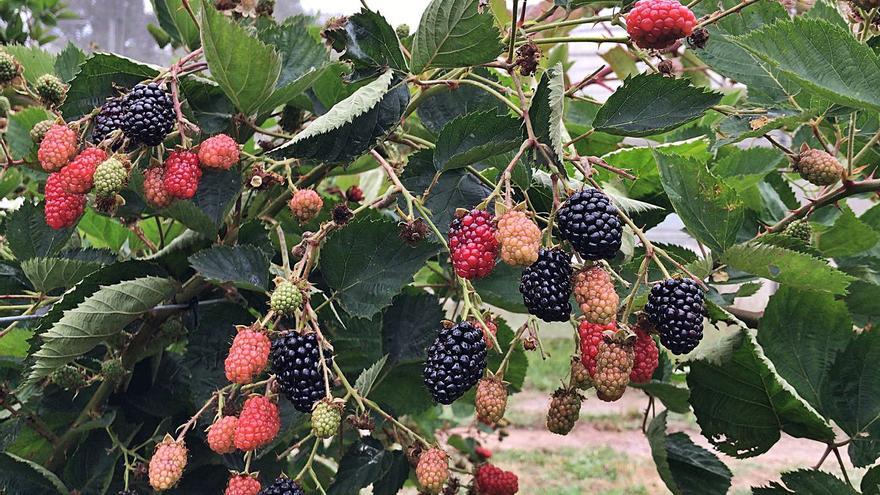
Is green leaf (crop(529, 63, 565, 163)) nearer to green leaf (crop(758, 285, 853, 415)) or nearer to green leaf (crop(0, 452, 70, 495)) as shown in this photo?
green leaf (crop(758, 285, 853, 415))

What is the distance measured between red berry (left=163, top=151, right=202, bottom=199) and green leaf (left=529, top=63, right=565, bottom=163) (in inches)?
13.2

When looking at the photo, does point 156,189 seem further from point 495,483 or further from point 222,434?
point 495,483

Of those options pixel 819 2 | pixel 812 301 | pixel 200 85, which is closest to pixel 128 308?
pixel 200 85

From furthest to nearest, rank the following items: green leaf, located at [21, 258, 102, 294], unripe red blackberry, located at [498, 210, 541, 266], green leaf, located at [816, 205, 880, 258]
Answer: green leaf, located at [816, 205, 880, 258], green leaf, located at [21, 258, 102, 294], unripe red blackberry, located at [498, 210, 541, 266]

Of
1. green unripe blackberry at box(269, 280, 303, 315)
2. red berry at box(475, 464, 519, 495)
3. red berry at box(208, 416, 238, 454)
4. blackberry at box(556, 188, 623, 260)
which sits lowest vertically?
red berry at box(475, 464, 519, 495)

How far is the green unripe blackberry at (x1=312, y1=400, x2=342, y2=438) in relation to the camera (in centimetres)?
61

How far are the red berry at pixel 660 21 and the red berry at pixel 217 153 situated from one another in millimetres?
392

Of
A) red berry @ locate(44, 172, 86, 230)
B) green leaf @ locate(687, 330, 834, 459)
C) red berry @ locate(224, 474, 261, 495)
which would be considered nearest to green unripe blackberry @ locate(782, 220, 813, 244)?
green leaf @ locate(687, 330, 834, 459)

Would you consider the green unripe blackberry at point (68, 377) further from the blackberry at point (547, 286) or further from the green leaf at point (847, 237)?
the green leaf at point (847, 237)

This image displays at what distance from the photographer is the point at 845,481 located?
32.1 inches

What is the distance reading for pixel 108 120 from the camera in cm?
73

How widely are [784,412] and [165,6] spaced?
931mm

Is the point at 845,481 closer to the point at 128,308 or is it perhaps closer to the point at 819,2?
the point at 819,2

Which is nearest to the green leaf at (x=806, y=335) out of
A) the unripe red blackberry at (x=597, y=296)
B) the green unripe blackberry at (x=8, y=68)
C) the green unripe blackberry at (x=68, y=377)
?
the unripe red blackberry at (x=597, y=296)
